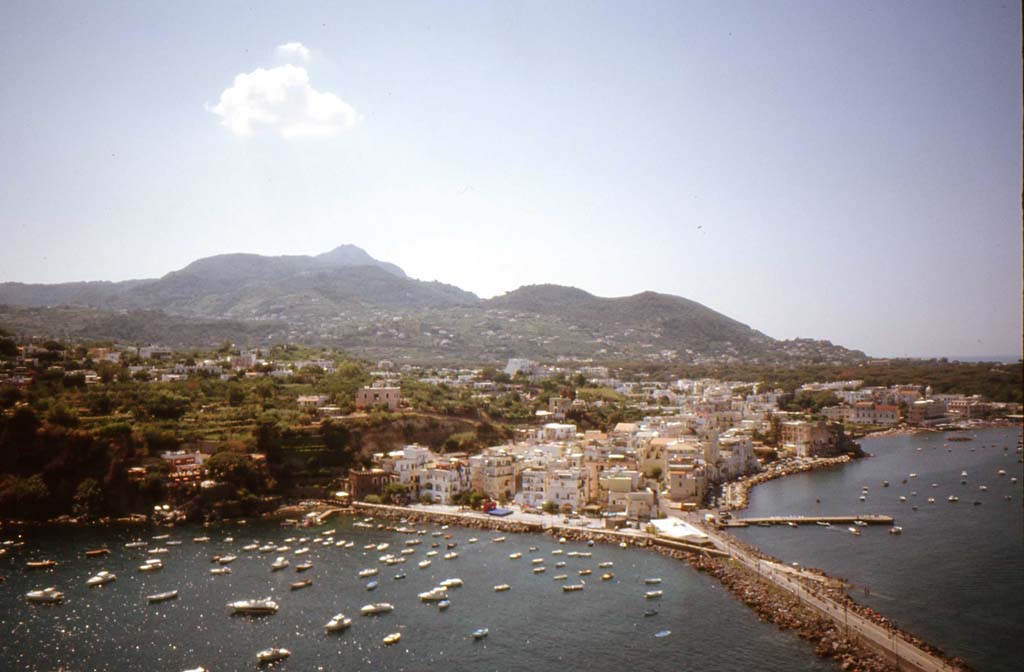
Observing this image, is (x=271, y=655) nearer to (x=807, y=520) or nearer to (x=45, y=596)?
(x=45, y=596)

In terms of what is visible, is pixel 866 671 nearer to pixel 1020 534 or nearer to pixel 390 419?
pixel 1020 534

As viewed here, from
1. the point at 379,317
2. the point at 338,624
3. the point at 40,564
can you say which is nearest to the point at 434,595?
the point at 338,624

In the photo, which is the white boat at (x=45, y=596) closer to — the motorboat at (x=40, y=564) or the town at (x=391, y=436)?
the motorboat at (x=40, y=564)

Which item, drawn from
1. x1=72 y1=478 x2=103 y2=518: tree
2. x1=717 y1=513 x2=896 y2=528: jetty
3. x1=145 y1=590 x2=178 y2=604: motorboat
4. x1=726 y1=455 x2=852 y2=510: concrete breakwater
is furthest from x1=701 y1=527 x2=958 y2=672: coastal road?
x1=72 y1=478 x2=103 y2=518: tree

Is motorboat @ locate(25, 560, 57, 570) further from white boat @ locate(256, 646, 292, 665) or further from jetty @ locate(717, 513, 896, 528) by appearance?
jetty @ locate(717, 513, 896, 528)

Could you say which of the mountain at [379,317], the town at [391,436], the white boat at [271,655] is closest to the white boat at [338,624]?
the white boat at [271,655]

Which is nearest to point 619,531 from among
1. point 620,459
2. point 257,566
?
point 620,459
